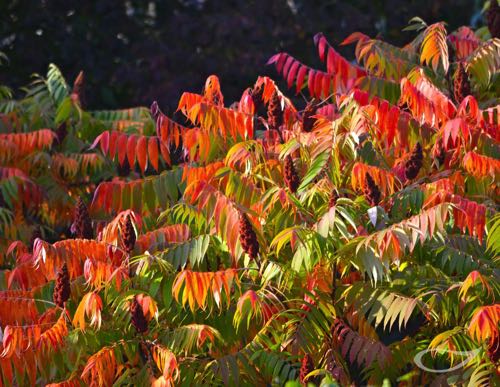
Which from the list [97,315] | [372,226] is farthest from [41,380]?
[372,226]

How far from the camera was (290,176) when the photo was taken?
5.78 meters

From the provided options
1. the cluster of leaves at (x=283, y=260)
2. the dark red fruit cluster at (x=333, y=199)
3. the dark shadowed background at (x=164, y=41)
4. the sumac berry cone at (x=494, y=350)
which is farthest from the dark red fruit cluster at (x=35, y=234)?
the dark shadowed background at (x=164, y=41)

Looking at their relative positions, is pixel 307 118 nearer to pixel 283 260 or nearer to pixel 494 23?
pixel 283 260

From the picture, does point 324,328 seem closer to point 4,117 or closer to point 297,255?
point 297,255

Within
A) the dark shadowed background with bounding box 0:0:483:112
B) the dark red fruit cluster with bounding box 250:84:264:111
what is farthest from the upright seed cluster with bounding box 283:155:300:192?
the dark shadowed background with bounding box 0:0:483:112

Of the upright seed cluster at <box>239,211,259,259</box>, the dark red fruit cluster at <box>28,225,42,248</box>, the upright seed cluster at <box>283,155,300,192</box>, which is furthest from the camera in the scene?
the dark red fruit cluster at <box>28,225,42,248</box>

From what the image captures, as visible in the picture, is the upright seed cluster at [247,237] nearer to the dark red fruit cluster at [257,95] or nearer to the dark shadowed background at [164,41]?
the dark red fruit cluster at [257,95]

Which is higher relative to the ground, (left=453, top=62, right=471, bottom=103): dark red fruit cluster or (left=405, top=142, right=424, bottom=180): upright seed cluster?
(left=453, top=62, right=471, bottom=103): dark red fruit cluster

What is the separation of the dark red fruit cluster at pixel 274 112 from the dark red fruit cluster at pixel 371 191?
101cm

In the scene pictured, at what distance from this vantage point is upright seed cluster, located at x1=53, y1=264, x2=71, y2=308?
5629mm

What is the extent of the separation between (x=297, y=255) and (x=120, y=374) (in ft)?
4.29

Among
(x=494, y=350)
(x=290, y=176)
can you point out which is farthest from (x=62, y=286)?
Result: (x=494, y=350)

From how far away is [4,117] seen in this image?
8.73 m

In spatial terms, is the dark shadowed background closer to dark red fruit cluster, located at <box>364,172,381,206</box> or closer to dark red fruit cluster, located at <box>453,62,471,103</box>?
dark red fruit cluster, located at <box>453,62,471,103</box>
